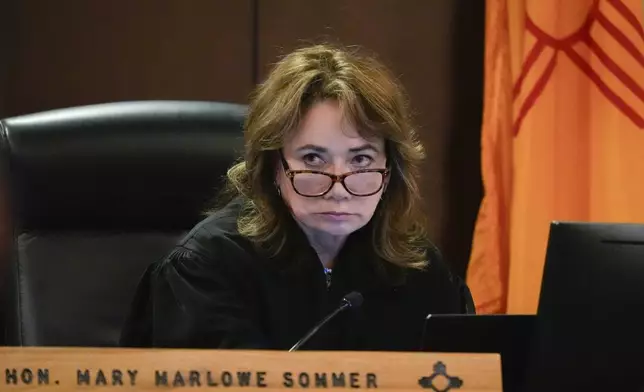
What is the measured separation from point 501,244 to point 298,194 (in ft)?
2.75

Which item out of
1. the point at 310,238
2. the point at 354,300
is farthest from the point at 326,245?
the point at 354,300

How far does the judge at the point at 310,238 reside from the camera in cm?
99

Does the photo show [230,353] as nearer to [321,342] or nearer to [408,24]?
[321,342]

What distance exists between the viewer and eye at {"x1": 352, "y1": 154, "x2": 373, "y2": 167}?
3.26 ft

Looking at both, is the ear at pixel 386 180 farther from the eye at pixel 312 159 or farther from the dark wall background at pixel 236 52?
the dark wall background at pixel 236 52

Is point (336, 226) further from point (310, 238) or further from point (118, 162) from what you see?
point (118, 162)

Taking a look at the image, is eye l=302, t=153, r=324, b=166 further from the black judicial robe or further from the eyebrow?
the black judicial robe

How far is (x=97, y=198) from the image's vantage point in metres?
1.24

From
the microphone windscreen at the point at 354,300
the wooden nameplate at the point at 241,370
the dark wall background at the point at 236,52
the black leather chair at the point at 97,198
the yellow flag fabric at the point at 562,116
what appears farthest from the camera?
the dark wall background at the point at 236,52

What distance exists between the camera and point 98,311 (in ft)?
4.18

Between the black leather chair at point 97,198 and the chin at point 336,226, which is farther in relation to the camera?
the black leather chair at point 97,198

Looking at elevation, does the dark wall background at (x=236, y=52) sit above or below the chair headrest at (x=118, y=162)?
above

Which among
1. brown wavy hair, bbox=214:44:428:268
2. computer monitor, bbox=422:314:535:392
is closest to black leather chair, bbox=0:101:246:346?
brown wavy hair, bbox=214:44:428:268

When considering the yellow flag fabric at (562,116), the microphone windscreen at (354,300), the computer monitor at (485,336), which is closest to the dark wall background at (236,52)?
the yellow flag fabric at (562,116)
